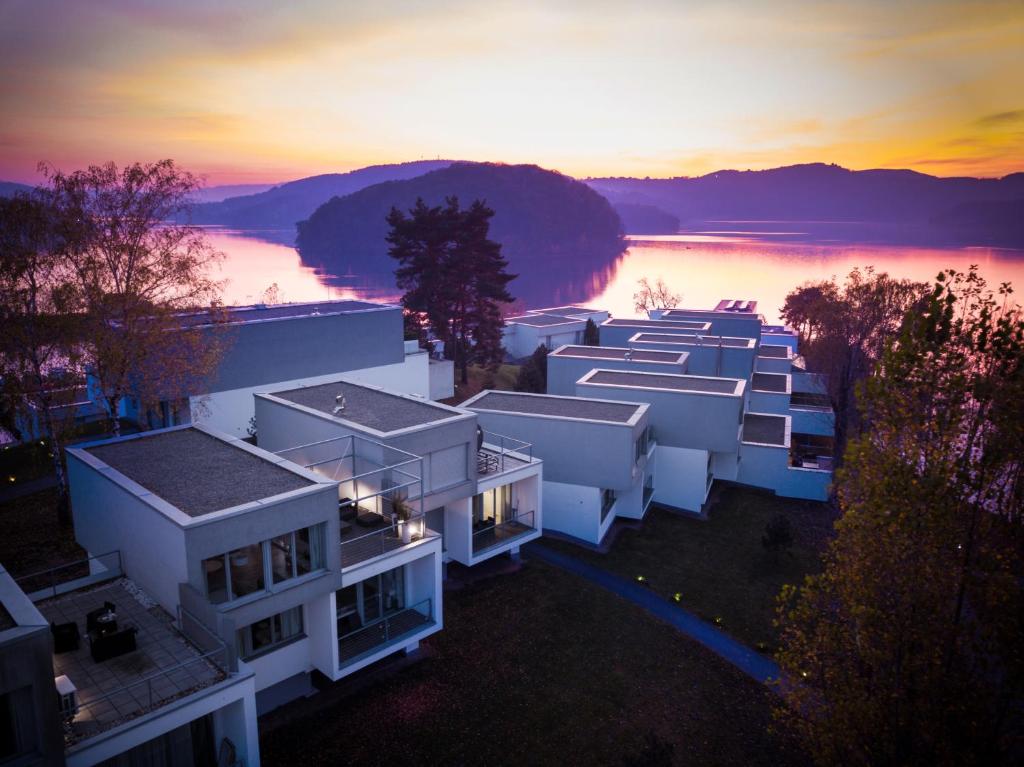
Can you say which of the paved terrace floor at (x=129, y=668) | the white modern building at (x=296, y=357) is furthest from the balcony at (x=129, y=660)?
the white modern building at (x=296, y=357)

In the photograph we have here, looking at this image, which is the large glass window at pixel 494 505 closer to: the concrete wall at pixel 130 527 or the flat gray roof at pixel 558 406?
the flat gray roof at pixel 558 406

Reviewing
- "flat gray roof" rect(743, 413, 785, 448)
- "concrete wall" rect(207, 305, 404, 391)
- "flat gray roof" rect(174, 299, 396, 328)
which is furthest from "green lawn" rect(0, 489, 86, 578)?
"flat gray roof" rect(743, 413, 785, 448)

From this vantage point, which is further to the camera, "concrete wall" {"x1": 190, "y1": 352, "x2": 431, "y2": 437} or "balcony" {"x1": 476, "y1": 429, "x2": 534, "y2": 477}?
"concrete wall" {"x1": 190, "y1": 352, "x2": 431, "y2": 437}

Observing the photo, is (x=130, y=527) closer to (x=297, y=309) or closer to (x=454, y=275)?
(x=297, y=309)

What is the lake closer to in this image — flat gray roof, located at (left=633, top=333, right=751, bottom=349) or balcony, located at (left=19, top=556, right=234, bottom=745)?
flat gray roof, located at (left=633, top=333, right=751, bottom=349)

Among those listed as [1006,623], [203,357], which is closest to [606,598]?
[1006,623]

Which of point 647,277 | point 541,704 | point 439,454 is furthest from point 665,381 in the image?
point 647,277
